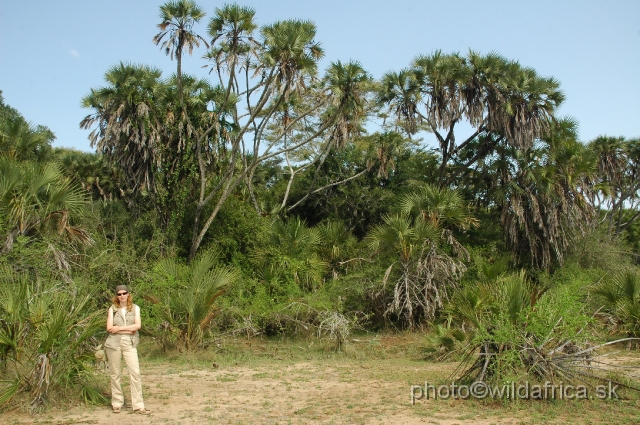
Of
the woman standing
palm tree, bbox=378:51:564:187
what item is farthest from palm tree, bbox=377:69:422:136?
the woman standing

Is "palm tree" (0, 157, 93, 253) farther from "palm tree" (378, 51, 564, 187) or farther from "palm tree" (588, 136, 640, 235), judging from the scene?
"palm tree" (588, 136, 640, 235)

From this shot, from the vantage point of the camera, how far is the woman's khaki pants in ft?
24.7

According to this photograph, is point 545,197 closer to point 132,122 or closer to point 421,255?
point 421,255

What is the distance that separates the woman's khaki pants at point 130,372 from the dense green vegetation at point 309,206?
177 inches

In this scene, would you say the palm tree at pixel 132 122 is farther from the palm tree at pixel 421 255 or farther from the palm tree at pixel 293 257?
the palm tree at pixel 421 255

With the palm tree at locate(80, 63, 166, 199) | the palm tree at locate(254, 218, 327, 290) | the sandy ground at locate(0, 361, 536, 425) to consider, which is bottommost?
the sandy ground at locate(0, 361, 536, 425)

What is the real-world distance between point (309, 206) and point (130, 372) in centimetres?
1879

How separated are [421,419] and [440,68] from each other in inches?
624

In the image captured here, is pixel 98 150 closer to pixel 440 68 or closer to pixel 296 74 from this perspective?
pixel 296 74


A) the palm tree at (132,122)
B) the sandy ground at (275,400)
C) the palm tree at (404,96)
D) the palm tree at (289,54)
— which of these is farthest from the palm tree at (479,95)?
the sandy ground at (275,400)

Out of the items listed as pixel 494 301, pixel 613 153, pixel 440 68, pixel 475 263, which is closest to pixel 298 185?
pixel 440 68

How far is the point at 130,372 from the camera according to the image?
24.7 feet

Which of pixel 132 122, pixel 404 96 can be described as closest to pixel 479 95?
pixel 404 96

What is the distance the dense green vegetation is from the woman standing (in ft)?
14.6
